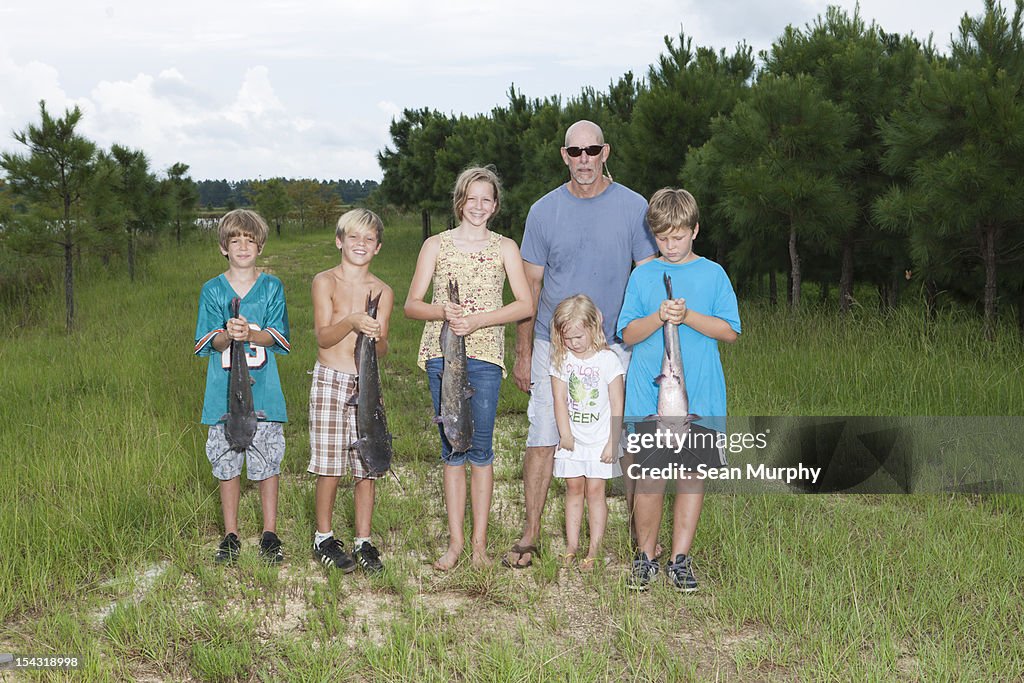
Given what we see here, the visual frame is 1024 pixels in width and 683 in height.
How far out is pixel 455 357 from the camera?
3.71 meters

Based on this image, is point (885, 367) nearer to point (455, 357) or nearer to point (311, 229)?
point (455, 357)

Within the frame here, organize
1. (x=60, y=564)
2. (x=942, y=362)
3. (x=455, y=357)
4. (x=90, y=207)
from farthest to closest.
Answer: (x=90, y=207) → (x=942, y=362) → (x=60, y=564) → (x=455, y=357)

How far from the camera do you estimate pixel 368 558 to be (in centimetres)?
397

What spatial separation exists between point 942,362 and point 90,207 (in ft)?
38.0

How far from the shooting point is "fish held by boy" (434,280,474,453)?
12.2 ft

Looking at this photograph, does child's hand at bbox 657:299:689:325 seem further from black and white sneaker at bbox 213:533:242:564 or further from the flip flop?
black and white sneaker at bbox 213:533:242:564

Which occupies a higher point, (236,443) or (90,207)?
(90,207)

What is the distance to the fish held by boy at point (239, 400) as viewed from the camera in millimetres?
3844

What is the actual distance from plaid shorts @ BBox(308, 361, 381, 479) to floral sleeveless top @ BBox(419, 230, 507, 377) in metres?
0.37

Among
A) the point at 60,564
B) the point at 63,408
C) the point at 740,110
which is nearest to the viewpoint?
the point at 60,564

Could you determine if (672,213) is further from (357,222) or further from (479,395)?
(357,222)

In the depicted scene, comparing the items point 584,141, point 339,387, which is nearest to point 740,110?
point 584,141

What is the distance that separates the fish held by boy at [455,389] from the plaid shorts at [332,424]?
1.26ft

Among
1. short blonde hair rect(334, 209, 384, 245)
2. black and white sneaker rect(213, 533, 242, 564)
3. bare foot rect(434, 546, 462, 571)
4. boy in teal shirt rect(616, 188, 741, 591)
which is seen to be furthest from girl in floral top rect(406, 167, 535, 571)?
black and white sneaker rect(213, 533, 242, 564)
